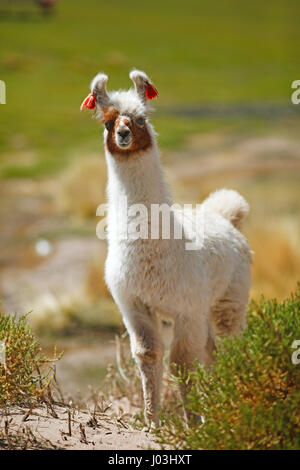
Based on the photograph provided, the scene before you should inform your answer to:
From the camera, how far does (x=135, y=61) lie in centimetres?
2377

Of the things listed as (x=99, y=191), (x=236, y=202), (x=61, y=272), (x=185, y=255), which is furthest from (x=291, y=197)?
(x=185, y=255)

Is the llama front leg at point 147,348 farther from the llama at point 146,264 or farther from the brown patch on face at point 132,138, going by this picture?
Answer: the brown patch on face at point 132,138

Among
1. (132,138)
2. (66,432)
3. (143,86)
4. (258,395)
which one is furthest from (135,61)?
(258,395)

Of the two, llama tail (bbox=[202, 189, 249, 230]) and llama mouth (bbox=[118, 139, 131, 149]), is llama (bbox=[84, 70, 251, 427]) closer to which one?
llama mouth (bbox=[118, 139, 131, 149])

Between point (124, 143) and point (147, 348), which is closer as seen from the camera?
point (124, 143)

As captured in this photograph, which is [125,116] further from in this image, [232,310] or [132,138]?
[232,310]

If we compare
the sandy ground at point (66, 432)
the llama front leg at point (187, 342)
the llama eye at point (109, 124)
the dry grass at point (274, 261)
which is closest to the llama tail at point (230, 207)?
the llama front leg at point (187, 342)

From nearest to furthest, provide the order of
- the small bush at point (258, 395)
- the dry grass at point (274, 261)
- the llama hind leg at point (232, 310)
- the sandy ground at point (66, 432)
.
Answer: the small bush at point (258, 395), the sandy ground at point (66, 432), the llama hind leg at point (232, 310), the dry grass at point (274, 261)

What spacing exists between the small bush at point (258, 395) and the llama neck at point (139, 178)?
3.41 ft

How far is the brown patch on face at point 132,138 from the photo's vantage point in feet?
11.7

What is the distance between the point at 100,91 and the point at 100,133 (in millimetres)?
20812

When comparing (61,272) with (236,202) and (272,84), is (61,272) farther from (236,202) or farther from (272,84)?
(272,84)

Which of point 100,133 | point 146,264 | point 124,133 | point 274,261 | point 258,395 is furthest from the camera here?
point 100,133

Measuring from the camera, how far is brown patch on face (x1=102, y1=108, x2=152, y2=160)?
356cm
